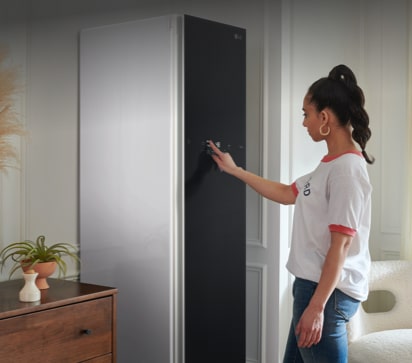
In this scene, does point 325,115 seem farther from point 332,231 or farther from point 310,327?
point 310,327

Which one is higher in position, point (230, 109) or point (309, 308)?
point (230, 109)

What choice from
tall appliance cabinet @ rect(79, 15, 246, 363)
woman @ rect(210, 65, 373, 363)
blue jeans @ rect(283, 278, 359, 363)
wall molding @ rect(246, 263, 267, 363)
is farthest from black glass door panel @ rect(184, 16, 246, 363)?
blue jeans @ rect(283, 278, 359, 363)

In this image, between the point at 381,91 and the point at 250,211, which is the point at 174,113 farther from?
the point at 381,91

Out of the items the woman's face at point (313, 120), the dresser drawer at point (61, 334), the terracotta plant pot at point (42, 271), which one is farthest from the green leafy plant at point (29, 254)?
the woman's face at point (313, 120)

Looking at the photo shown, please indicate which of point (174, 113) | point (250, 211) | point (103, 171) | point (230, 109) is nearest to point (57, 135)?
point (103, 171)

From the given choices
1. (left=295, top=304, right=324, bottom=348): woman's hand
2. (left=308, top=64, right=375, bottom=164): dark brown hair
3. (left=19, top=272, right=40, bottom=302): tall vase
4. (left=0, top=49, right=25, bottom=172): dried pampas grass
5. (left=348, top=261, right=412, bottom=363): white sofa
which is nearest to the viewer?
(left=295, top=304, right=324, bottom=348): woman's hand

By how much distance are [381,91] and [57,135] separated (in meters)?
1.66

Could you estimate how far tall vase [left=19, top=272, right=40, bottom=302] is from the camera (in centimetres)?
225

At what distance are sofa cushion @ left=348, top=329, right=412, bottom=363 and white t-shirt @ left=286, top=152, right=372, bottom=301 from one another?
2.22ft

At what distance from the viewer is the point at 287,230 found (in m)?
3.17

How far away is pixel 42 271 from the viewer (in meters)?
2.44

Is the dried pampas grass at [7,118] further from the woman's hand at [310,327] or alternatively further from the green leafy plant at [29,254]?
the woman's hand at [310,327]

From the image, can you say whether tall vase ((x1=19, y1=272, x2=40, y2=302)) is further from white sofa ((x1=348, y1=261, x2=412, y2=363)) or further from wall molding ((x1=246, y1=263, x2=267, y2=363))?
white sofa ((x1=348, y1=261, x2=412, y2=363))

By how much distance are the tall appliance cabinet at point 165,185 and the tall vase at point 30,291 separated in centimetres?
58
